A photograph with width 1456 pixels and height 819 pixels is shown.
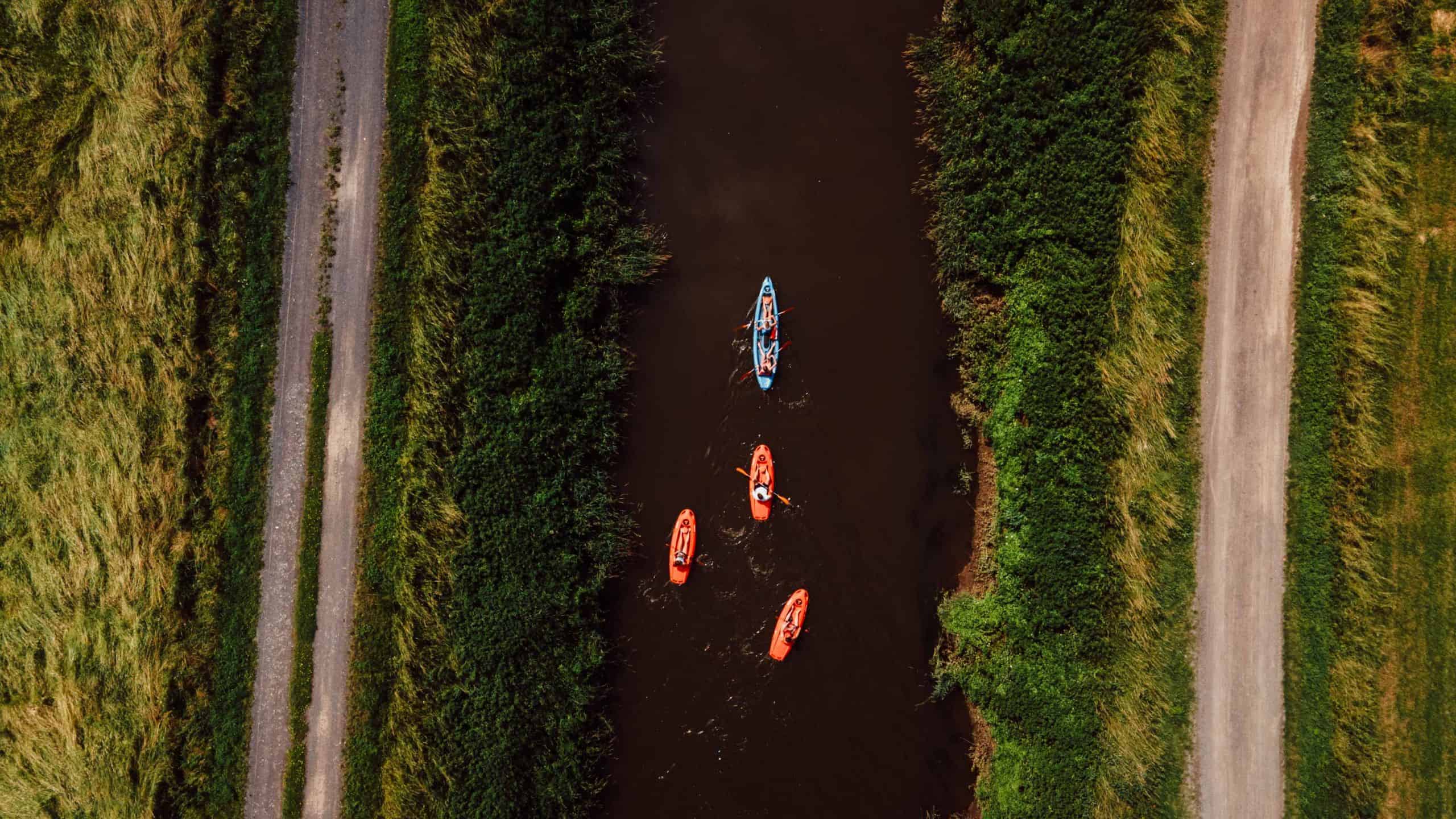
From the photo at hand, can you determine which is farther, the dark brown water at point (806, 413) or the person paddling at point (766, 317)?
the dark brown water at point (806, 413)

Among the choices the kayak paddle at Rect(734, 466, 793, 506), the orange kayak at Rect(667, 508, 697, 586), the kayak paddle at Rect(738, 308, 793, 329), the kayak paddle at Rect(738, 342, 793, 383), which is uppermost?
the kayak paddle at Rect(738, 308, 793, 329)

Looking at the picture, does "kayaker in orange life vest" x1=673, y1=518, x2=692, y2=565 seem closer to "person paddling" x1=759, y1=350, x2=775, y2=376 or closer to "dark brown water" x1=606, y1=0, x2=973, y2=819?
"dark brown water" x1=606, y1=0, x2=973, y2=819

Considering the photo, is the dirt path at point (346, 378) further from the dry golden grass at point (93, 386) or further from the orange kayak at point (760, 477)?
the orange kayak at point (760, 477)

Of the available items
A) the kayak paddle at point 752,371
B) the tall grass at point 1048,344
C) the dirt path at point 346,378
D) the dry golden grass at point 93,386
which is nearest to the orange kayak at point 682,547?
the kayak paddle at point 752,371

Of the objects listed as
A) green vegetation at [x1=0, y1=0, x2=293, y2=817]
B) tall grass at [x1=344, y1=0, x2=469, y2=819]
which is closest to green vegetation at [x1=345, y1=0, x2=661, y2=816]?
tall grass at [x1=344, y1=0, x2=469, y2=819]

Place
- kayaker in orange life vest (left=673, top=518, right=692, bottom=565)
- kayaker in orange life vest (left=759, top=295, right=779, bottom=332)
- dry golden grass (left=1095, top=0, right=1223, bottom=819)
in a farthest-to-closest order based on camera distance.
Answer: kayaker in orange life vest (left=759, top=295, right=779, bottom=332) < kayaker in orange life vest (left=673, top=518, right=692, bottom=565) < dry golden grass (left=1095, top=0, right=1223, bottom=819)

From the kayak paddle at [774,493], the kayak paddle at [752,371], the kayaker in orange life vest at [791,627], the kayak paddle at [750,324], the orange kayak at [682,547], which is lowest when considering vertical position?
the kayaker in orange life vest at [791,627]
